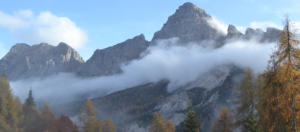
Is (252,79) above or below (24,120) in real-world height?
above

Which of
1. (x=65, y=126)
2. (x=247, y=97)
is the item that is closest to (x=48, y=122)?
(x=65, y=126)

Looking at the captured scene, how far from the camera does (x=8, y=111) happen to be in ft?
128

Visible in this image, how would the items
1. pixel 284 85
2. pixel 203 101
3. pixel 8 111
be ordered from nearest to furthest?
pixel 284 85 → pixel 8 111 → pixel 203 101

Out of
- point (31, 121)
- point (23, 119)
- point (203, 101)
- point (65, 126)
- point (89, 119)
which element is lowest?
point (203, 101)

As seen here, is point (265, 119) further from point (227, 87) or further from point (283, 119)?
point (227, 87)

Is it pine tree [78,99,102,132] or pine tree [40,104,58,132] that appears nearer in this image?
pine tree [40,104,58,132]

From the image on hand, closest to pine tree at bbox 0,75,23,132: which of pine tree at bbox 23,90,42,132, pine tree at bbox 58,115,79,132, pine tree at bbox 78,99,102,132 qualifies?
pine tree at bbox 23,90,42,132

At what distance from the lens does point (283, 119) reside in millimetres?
18312

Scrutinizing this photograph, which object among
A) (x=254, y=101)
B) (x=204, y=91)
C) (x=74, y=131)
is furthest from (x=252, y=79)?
(x=204, y=91)

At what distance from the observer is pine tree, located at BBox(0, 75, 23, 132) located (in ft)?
124

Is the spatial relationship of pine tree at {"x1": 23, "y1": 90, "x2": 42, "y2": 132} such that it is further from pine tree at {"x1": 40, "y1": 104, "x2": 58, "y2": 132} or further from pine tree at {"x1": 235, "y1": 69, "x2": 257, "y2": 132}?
pine tree at {"x1": 235, "y1": 69, "x2": 257, "y2": 132}

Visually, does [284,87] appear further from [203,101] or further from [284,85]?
[203,101]

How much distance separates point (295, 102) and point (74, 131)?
3843cm

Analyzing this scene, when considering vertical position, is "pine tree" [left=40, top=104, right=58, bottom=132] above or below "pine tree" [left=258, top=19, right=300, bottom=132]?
below
